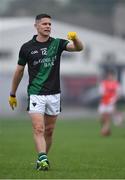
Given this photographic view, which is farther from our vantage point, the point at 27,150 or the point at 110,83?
the point at 110,83

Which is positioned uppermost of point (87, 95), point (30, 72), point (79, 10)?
point (30, 72)

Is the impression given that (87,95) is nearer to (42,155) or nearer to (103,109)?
(103,109)

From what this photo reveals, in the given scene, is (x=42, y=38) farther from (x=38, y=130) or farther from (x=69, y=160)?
(x=69, y=160)

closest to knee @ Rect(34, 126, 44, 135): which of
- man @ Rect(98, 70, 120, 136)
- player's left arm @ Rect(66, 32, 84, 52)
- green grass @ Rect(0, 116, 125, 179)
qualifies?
green grass @ Rect(0, 116, 125, 179)

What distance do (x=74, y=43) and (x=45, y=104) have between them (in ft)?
3.24

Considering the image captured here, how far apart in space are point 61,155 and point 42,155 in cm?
371

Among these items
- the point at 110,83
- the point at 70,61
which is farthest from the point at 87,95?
the point at 110,83

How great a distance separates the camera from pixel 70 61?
57.4 meters

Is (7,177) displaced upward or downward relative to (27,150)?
upward

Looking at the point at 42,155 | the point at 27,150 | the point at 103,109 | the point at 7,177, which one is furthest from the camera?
the point at 103,109

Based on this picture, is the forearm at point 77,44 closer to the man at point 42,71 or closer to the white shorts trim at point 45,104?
the man at point 42,71

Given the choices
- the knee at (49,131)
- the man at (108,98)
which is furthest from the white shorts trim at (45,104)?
the man at (108,98)

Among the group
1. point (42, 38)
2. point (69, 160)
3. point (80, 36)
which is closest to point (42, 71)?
point (42, 38)

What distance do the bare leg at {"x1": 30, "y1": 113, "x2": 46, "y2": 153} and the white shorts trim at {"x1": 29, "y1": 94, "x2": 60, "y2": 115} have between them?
0.09 metres
